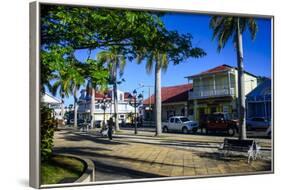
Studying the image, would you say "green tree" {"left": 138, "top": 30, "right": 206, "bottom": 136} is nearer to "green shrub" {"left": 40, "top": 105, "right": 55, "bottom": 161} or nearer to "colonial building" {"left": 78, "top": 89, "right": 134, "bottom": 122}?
"colonial building" {"left": 78, "top": 89, "right": 134, "bottom": 122}

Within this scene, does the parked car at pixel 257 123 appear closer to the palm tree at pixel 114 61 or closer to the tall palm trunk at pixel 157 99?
the tall palm trunk at pixel 157 99

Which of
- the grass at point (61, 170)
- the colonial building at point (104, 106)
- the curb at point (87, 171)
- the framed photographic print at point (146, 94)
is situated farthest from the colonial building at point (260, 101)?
the grass at point (61, 170)

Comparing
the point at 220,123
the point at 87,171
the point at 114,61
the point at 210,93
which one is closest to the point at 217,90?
the point at 210,93

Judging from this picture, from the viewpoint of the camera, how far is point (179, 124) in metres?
11.6

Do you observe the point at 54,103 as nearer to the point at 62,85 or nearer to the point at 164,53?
the point at 62,85

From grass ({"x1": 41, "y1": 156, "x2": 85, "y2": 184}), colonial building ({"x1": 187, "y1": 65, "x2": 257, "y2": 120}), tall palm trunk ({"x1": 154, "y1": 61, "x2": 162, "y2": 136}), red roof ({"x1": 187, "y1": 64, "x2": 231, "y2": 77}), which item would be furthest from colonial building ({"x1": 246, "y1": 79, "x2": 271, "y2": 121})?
grass ({"x1": 41, "y1": 156, "x2": 85, "y2": 184})

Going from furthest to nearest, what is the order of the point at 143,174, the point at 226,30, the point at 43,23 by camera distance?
the point at 226,30, the point at 143,174, the point at 43,23

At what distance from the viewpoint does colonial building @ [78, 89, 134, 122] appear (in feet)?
35.5

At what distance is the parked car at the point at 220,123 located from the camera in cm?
1203

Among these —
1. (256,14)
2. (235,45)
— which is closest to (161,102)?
(235,45)

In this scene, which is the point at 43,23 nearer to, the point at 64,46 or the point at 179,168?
the point at 64,46

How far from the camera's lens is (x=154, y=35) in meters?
11.2

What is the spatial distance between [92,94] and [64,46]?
1016 mm

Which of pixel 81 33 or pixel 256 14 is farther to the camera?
pixel 256 14
